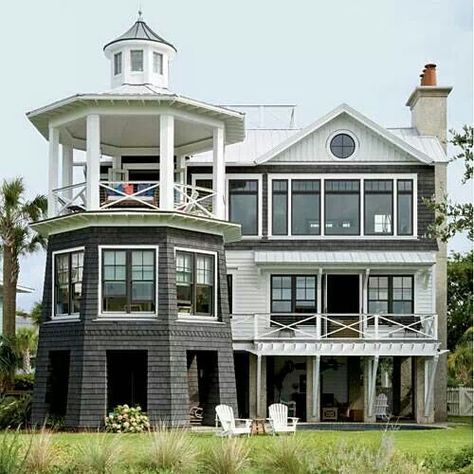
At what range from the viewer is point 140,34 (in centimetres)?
2942

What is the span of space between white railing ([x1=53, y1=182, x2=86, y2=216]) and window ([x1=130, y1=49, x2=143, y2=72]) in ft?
11.8

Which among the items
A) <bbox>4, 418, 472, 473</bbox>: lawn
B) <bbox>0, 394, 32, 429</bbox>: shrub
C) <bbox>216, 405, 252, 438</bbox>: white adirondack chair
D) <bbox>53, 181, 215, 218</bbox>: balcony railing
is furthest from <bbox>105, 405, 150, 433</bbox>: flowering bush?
<bbox>53, 181, 215, 218</bbox>: balcony railing

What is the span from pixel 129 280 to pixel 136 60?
638 centimetres

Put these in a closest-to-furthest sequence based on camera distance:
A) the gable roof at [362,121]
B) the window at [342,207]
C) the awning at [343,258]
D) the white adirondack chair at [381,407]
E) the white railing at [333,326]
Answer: the white railing at [333,326]
the awning at [343,258]
the gable roof at [362,121]
the white adirondack chair at [381,407]
the window at [342,207]

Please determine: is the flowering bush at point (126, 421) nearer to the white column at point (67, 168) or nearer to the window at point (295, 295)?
the white column at point (67, 168)

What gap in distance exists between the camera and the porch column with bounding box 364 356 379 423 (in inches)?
1201

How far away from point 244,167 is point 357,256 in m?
4.22

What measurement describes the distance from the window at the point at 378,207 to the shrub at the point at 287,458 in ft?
51.5

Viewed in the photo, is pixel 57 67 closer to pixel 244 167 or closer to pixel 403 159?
pixel 244 167

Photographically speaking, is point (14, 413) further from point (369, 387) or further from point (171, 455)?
point (171, 455)

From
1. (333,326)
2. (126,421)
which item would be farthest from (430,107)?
(126,421)

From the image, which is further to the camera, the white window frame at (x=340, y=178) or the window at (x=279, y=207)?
the window at (x=279, y=207)

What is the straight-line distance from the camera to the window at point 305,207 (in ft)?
107

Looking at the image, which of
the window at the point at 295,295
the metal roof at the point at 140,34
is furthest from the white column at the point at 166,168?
the window at the point at 295,295
